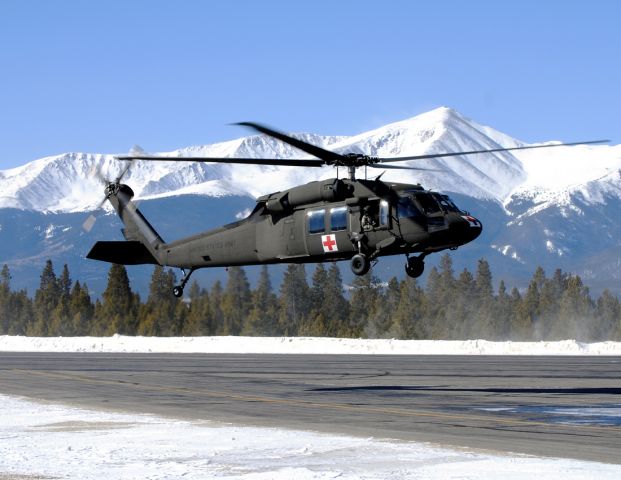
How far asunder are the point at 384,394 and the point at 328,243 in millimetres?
7700

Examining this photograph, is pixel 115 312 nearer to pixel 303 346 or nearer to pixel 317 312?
pixel 317 312

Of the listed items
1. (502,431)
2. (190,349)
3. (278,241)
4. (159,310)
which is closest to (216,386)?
(278,241)

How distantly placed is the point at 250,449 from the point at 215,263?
73.1 feet

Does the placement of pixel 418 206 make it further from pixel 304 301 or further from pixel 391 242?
pixel 304 301

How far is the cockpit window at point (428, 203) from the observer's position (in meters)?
33.8

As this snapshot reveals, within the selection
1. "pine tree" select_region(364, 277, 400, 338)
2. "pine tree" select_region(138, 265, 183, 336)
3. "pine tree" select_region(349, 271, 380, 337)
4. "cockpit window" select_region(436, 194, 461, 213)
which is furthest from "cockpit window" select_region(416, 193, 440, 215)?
"pine tree" select_region(349, 271, 380, 337)

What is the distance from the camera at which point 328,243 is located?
3528cm

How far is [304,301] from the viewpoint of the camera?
19912cm

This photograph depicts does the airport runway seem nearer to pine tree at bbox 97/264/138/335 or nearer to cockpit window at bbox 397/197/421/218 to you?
cockpit window at bbox 397/197/421/218

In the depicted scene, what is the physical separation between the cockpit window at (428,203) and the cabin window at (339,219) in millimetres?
2456

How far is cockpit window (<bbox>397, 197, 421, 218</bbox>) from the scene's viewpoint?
33.8m

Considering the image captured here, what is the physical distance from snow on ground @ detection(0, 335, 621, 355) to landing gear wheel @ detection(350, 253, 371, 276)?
2129cm

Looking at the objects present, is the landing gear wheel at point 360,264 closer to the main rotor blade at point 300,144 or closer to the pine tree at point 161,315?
the main rotor blade at point 300,144

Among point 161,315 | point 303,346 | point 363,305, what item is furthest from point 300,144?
point 363,305
